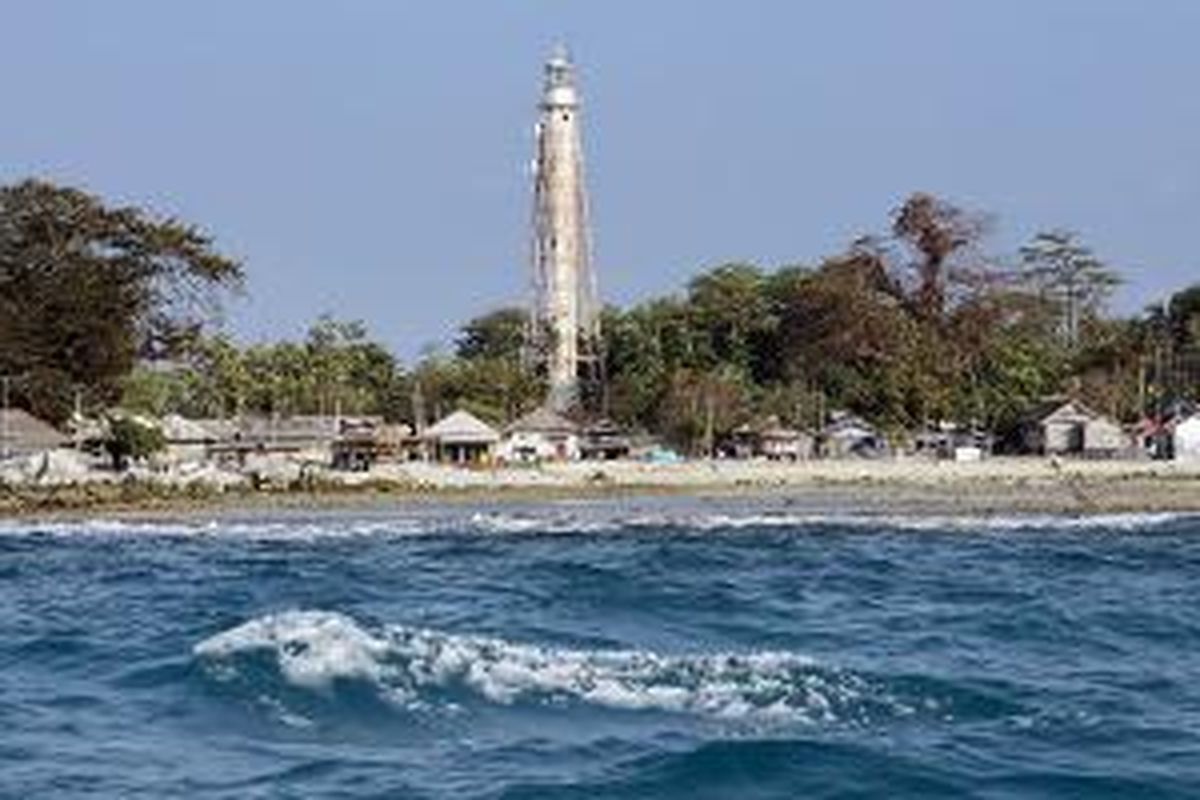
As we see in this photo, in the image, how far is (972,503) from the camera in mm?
63156

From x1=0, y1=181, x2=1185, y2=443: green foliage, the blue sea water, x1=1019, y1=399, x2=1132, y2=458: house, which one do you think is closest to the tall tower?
x1=0, y1=181, x2=1185, y2=443: green foliage

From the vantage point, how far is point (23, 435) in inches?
3157

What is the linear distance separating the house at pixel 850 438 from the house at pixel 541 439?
35.3ft

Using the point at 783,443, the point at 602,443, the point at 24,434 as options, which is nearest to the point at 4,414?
the point at 24,434

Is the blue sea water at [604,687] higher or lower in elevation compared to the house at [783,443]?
lower

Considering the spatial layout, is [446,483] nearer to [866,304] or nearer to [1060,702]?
[866,304]

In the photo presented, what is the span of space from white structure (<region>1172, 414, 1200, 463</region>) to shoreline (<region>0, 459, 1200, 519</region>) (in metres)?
6.88

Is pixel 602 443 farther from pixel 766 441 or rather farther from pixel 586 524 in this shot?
pixel 586 524

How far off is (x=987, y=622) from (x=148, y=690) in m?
6.15

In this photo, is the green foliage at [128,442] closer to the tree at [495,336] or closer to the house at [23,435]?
the house at [23,435]

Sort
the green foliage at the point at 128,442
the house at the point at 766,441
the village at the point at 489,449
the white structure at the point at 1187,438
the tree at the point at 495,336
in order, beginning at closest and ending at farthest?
the village at the point at 489,449, the green foliage at the point at 128,442, the white structure at the point at 1187,438, the house at the point at 766,441, the tree at the point at 495,336

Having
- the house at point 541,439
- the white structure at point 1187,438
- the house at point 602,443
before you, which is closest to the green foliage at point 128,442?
the house at point 541,439

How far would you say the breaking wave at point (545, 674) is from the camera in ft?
33.0

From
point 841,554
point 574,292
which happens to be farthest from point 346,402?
point 841,554
